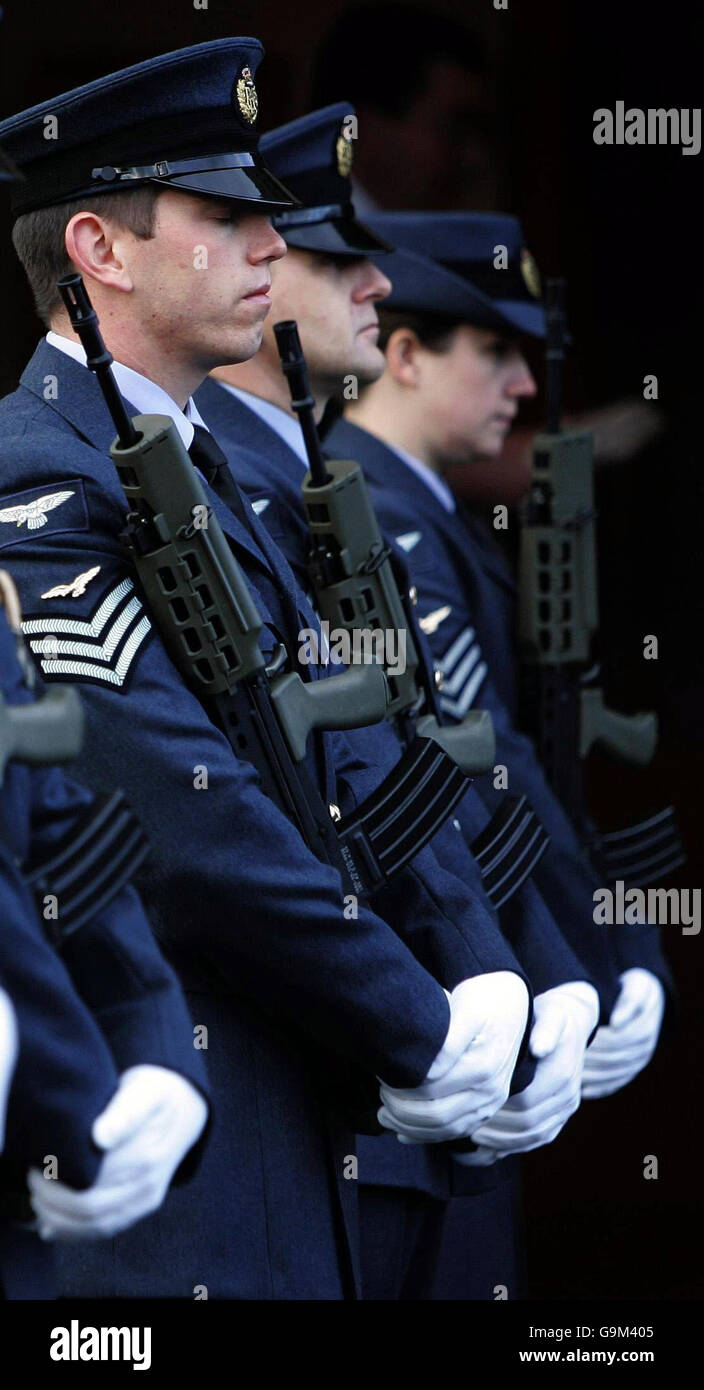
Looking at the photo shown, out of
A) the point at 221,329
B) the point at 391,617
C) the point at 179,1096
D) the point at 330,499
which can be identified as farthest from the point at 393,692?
the point at 179,1096

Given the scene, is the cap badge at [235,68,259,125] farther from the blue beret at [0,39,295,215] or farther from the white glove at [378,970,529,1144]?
the white glove at [378,970,529,1144]

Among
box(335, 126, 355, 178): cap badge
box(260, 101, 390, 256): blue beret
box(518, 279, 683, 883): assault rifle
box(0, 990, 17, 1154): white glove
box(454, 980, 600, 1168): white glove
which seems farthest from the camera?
box(518, 279, 683, 883): assault rifle

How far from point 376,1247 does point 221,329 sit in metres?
1.24

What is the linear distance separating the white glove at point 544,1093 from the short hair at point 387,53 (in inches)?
96.2

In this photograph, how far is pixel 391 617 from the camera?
300 cm

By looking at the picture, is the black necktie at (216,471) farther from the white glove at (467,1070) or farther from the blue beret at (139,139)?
the white glove at (467,1070)

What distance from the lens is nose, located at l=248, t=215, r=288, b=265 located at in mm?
2568

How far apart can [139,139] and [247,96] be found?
0.58ft

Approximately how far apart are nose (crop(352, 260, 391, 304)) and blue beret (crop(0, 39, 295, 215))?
79 cm

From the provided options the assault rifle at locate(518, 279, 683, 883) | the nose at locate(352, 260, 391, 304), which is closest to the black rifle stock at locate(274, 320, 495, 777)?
the nose at locate(352, 260, 391, 304)

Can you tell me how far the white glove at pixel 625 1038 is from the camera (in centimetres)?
349

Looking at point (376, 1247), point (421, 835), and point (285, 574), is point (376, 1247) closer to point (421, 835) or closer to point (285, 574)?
point (421, 835)

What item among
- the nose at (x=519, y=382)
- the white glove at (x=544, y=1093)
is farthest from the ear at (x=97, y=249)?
the nose at (x=519, y=382)
